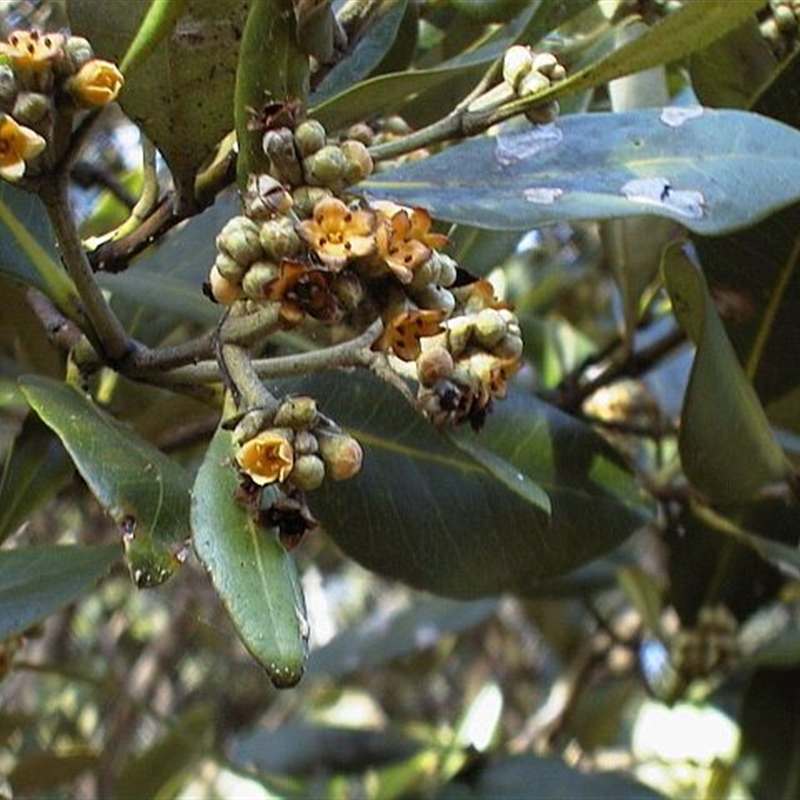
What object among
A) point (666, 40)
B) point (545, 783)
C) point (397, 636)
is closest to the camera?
point (666, 40)

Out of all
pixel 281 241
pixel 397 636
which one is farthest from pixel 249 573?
pixel 397 636

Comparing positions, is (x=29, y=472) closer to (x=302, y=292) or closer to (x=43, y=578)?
(x=43, y=578)

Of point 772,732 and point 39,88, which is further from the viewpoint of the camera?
point 772,732

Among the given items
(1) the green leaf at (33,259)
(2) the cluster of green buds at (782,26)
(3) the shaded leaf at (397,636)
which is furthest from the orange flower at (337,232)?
(3) the shaded leaf at (397,636)

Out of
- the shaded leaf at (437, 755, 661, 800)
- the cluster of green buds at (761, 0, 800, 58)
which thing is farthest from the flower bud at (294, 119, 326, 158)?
the shaded leaf at (437, 755, 661, 800)

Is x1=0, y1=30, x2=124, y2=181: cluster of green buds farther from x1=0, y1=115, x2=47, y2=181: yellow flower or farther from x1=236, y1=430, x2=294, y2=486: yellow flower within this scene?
x1=236, y1=430, x2=294, y2=486: yellow flower

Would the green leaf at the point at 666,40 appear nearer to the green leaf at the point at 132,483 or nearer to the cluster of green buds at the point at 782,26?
the cluster of green buds at the point at 782,26
